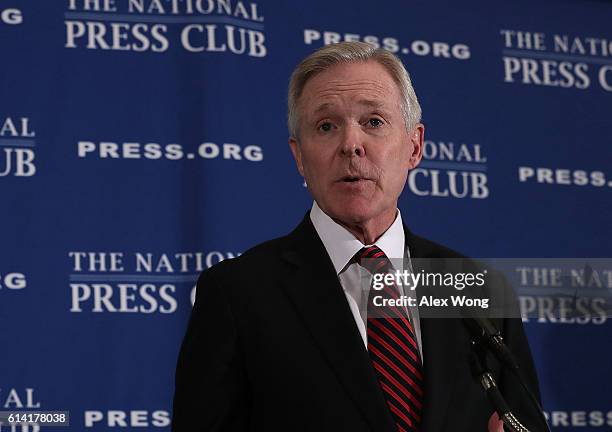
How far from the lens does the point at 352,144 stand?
5.53 feet

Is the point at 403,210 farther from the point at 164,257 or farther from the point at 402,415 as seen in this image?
the point at 402,415

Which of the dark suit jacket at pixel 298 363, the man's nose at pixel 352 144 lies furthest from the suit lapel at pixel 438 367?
the man's nose at pixel 352 144

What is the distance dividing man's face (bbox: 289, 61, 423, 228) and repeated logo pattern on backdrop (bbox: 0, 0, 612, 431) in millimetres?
921

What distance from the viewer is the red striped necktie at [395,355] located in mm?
1484

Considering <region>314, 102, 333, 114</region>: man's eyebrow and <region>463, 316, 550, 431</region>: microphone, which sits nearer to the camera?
<region>463, 316, 550, 431</region>: microphone

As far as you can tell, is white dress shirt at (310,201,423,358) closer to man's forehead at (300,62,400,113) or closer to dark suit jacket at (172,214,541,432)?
dark suit jacket at (172,214,541,432)

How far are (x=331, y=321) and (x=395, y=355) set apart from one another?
115 mm

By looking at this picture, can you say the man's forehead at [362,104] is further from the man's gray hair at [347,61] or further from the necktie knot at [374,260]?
the necktie knot at [374,260]

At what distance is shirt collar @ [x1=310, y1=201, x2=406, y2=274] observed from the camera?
1674 millimetres

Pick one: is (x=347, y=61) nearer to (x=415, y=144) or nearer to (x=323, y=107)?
(x=323, y=107)

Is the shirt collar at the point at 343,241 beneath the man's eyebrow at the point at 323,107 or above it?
beneath

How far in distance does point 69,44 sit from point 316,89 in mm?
1156

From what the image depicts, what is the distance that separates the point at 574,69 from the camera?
313 cm

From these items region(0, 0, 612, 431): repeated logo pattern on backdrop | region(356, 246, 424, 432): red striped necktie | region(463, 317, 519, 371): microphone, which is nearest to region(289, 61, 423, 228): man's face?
region(356, 246, 424, 432): red striped necktie
